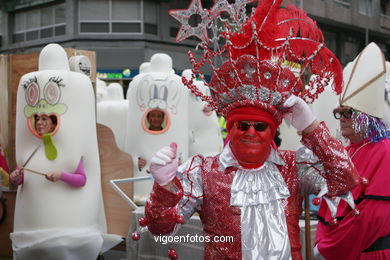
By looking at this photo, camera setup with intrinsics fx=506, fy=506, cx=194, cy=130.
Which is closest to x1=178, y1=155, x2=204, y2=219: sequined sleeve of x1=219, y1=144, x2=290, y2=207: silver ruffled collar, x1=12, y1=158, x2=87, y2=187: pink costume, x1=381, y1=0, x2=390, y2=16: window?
x1=219, y1=144, x2=290, y2=207: silver ruffled collar

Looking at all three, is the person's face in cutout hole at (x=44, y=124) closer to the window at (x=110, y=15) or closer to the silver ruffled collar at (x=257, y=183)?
the silver ruffled collar at (x=257, y=183)

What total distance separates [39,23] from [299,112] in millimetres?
16189

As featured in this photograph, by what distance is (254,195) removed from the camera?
7.00ft

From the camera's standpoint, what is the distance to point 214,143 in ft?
23.0

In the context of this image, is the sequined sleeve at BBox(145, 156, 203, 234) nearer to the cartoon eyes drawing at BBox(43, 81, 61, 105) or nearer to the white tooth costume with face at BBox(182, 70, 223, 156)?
the cartoon eyes drawing at BBox(43, 81, 61, 105)

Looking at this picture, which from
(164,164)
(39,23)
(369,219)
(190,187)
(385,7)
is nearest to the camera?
(164,164)

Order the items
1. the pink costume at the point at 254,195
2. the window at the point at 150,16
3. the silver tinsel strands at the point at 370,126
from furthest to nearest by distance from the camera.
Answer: the window at the point at 150,16
the silver tinsel strands at the point at 370,126
the pink costume at the point at 254,195

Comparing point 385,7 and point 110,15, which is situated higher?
point 110,15

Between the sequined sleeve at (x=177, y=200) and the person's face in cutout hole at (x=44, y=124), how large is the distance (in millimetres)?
1930

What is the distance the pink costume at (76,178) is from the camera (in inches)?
149

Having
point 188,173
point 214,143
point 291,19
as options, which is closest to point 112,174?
point 214,143

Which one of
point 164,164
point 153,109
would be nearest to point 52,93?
point 153,109

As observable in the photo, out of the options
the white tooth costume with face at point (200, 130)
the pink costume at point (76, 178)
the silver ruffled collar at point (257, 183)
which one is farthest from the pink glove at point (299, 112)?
the white tooth costume with face at point (200, 130)

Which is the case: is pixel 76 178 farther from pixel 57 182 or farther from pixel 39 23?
pixel 39 23
